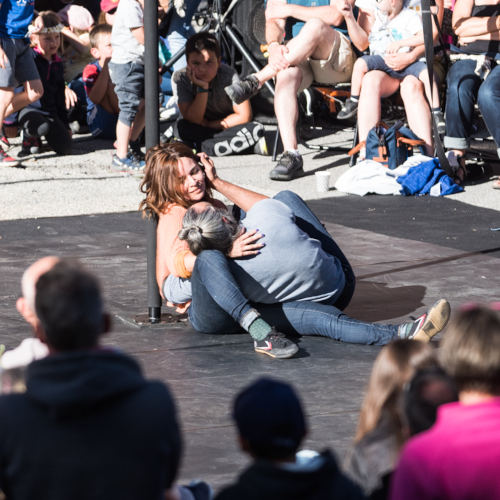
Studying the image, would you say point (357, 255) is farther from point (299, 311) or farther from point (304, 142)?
point (304, 142)

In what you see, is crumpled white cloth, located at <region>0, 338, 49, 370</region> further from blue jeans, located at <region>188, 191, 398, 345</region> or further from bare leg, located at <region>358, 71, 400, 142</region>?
bare leg, located at <region>358, 71, 400, 142</region>

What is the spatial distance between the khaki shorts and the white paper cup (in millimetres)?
1303

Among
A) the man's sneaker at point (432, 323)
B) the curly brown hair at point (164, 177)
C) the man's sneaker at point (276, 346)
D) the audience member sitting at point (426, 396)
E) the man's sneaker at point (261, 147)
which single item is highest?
the curly brown hair at point (164, 177)

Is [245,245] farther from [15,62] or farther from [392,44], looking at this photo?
[15,62]

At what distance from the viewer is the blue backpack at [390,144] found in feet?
29.5

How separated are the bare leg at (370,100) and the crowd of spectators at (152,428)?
7093 mm

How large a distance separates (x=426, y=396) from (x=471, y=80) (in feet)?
23.0

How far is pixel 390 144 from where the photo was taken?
29.5 feet

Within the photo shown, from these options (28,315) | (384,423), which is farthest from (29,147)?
(384,423)

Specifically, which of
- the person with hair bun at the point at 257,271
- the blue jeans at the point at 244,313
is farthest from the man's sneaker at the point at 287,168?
the blue jeans at the point at 244,313

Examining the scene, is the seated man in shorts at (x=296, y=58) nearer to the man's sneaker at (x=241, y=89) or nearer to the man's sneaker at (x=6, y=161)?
the man's sneaker at (x=241, y=89)

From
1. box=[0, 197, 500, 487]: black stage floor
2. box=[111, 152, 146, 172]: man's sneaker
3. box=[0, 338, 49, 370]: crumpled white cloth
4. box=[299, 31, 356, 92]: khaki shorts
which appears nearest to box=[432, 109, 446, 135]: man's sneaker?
box=[299, 31, 356, 92]: khaki shorts

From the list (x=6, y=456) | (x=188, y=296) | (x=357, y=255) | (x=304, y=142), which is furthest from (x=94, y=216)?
(x=6, y=456)

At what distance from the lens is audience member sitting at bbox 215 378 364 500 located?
2.17 meters
